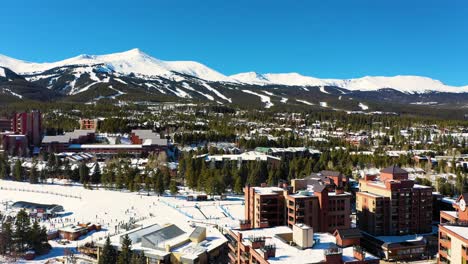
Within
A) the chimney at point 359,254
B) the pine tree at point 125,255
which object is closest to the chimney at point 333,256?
the chimney at point 359,254

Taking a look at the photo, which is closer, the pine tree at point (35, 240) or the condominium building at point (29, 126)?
the pine tree at point (35, 240)

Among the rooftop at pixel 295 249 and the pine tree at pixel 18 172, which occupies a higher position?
the pine tree at pixel 18 172

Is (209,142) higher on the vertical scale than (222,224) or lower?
higher

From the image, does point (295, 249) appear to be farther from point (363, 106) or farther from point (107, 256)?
point (363, 106)

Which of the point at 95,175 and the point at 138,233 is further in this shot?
the point at 95,175

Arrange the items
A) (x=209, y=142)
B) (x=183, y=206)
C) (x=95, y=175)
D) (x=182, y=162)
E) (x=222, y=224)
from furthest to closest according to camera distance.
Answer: (x=209, y=142)
(x=182, y=162)
(x=95, y=175)
(x=183, y=206)
(x=222, y=224)

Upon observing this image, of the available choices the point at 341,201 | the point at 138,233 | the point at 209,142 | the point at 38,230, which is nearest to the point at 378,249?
the point at 341,201

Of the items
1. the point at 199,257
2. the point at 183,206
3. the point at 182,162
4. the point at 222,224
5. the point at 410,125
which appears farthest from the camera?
the point at 410,125

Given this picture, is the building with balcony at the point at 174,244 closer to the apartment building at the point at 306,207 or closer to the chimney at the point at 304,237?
the apartment building at the point at 306,207

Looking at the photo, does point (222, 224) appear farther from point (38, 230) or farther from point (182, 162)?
point (182, 162)
